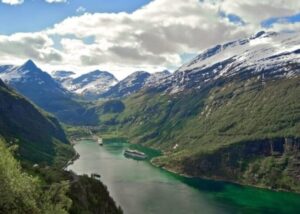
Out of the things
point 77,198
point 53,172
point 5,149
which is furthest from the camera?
point 53,172

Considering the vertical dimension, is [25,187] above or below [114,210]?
above

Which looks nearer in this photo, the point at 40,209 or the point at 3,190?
the point at 3,190

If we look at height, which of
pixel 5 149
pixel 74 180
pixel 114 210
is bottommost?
pixel 114 210

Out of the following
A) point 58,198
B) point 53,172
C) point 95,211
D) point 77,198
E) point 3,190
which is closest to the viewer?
point 3,190

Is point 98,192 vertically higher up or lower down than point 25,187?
lower down

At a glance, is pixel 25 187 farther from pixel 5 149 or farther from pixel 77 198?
pixel 77 198

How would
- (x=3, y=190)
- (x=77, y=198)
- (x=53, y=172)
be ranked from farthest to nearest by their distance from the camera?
(x=53, y=172) → (x=77, y=198) → (x=3, y=190)

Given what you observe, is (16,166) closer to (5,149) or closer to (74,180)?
(5,149)

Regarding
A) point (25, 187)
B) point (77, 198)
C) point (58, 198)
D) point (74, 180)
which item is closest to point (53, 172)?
point (74, 180)

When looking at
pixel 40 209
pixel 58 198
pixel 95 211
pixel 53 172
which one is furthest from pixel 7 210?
pixel 53 172
